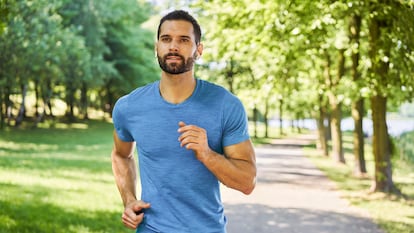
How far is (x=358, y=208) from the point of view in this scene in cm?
1198

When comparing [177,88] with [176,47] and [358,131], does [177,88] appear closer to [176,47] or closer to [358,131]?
[176,47]

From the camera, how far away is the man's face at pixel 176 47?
9.32ft

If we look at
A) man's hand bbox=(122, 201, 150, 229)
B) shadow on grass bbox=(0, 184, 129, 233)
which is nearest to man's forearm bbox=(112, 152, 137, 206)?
man's hand bbox=(122, 201, 150, 229)

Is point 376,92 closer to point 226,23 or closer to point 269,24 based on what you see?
point 269,24

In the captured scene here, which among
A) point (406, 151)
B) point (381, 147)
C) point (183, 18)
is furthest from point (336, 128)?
point (183, 18)

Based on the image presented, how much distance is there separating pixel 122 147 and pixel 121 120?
0.26 metres

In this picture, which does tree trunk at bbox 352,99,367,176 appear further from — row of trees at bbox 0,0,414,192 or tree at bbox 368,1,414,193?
tree at bbox 368,1,414,193

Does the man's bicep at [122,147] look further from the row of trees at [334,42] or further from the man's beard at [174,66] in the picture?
the row of trees at [334,42]

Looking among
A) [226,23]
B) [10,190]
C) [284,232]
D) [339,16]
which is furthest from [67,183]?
[339,16]

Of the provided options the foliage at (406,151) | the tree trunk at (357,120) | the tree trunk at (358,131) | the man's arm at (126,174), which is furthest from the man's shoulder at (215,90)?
the foliage at (406,151)

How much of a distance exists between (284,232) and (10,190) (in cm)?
589

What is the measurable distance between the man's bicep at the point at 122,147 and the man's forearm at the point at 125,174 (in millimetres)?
30

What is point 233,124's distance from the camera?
279cm

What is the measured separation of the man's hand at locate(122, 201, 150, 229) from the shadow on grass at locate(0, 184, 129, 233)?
5629 mm
